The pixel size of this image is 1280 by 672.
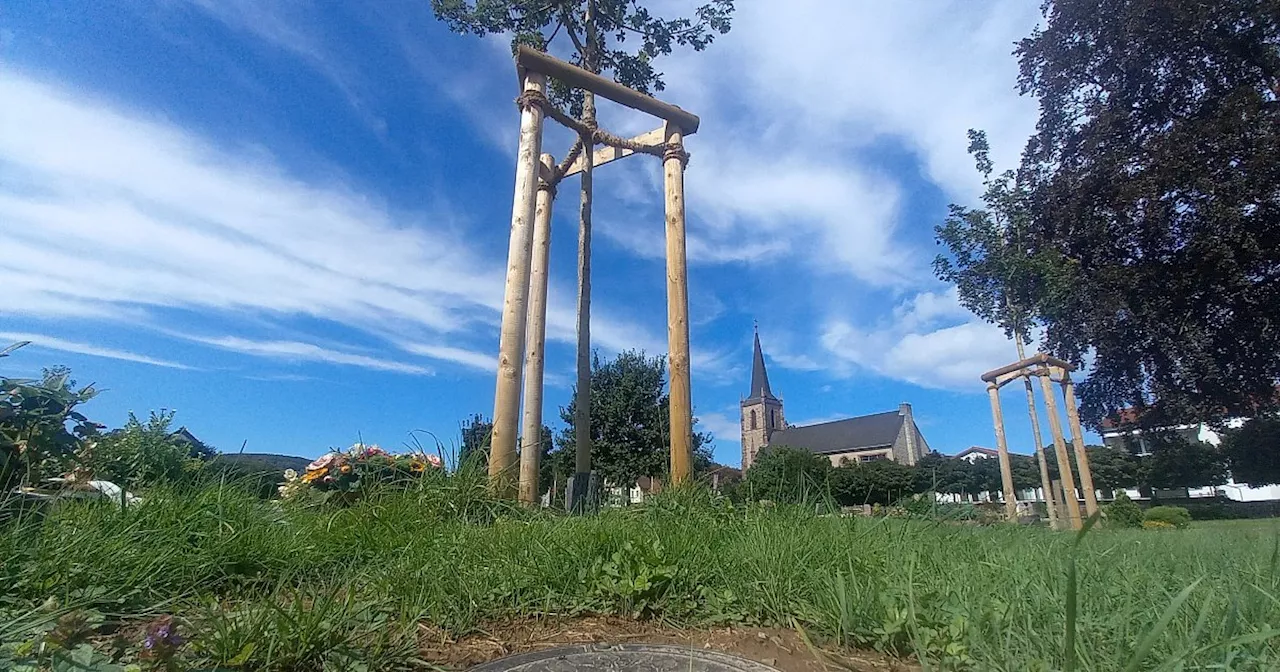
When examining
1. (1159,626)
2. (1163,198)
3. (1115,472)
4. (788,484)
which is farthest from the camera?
(1115,472)

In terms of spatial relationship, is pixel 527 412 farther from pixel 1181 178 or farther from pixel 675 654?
pixel 1181 178

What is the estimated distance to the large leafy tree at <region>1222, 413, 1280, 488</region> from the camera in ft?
52.1

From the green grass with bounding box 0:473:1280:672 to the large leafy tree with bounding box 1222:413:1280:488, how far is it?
59.9ft

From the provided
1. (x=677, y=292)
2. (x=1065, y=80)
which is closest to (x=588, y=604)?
(x=677, y=292)

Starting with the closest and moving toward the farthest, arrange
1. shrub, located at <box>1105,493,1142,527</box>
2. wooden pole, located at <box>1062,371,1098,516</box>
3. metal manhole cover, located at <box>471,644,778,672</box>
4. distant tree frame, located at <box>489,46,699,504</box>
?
metal manhole cover, located at <box>471,644,778,672</box>, distant tree frame, located at <box>489,46,699,504</box>, wooden pole, located at <box>1062,371,1098,516</box>, shrub, located at <box>1105,493,1142,527</box>

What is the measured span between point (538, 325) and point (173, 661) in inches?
179

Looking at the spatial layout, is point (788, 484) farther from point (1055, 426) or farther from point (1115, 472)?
point (1115, 472)

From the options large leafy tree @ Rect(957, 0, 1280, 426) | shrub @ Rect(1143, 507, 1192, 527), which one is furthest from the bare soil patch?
shrub @ Rect(1143, 507, 1192, 527)

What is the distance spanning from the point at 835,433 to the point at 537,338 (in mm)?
76071

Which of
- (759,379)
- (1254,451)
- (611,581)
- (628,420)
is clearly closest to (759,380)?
(759,379)

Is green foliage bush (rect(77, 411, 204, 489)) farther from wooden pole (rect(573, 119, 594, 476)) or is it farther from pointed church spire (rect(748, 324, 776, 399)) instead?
pointed church spire (rect(748, 324, 776, 399))

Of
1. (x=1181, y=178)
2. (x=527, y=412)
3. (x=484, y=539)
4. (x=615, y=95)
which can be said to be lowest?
(x=484, y=539)

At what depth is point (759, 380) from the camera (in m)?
75.5

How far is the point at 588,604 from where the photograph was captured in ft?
7.48
